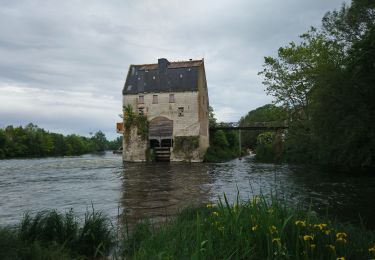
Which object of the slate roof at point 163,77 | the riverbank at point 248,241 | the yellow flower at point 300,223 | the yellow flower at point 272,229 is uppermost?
the slate roof at point 163,77

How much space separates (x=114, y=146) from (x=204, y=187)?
517ft

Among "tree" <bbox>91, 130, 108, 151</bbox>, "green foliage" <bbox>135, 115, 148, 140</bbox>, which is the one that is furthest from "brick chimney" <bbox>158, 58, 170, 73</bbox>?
"tree" <bbox>91, 130, 108, 151</bbox>

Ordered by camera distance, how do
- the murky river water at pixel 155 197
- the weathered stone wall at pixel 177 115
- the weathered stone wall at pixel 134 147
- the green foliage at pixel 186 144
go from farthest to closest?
the weathered stone wall at pixel 134 147 < the weathered stone wall at pixel 177 115 < the green foliage at pixel 186 144 < the murky river water at pixel 155 197

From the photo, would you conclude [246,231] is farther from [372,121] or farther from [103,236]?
[372,121]

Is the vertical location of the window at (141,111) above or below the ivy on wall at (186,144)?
above

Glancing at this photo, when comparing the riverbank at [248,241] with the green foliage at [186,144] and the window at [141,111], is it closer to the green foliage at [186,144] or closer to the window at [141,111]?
the green foliage at [186,144]

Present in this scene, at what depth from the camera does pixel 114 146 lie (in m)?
173

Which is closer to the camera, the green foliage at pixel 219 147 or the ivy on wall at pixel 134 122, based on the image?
the ivy on wall at pixel 134 122

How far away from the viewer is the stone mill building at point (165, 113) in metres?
43.1

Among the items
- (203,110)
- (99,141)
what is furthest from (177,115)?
(99,141)

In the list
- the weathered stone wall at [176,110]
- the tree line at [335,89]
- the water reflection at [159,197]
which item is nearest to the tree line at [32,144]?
the weathered stone wall at [176,110]

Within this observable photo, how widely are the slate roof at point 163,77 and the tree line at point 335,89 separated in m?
8.66

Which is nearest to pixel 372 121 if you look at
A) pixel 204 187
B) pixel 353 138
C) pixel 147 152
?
pixel 353 138

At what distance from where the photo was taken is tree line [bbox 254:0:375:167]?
63.9 feet
